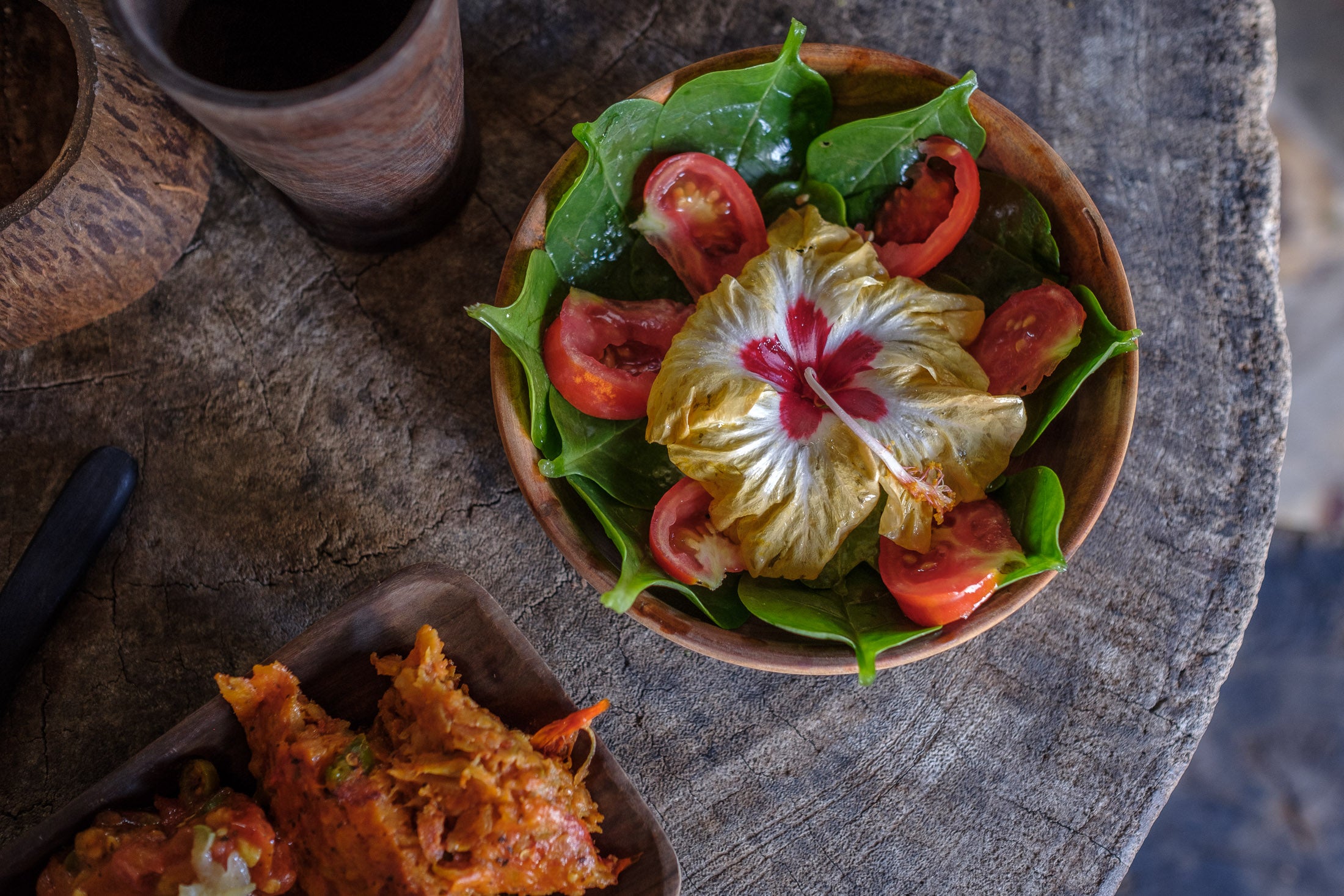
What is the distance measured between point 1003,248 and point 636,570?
834mm

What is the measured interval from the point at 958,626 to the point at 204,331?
Answer: 1.47 meters

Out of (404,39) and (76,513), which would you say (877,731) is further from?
(76,513)

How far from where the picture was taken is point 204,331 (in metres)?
1.68

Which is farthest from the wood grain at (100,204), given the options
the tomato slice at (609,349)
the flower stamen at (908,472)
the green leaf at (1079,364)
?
the green leaf at (1079,364)

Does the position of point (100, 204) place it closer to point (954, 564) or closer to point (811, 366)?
point (811, 366)

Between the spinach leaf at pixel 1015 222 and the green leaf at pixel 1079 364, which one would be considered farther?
the spinach leaf at pixel 1015 222

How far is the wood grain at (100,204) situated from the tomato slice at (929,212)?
125cm

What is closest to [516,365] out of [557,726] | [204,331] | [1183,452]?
[557,726]

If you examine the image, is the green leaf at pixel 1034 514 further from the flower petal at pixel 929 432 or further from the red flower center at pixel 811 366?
the red flower center at pixel 811 366

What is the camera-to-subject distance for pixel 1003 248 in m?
1.49

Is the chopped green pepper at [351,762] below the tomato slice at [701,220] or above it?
below

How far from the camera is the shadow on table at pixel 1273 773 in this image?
2.79 metres

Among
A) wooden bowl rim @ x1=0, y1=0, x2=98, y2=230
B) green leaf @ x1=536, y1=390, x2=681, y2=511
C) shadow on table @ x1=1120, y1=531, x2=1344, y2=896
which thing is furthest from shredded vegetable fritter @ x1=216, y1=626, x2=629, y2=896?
shadow on table @ x1=1120, y1=531, x2=1344, y2=896

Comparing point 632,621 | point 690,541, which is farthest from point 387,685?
point 690,541
